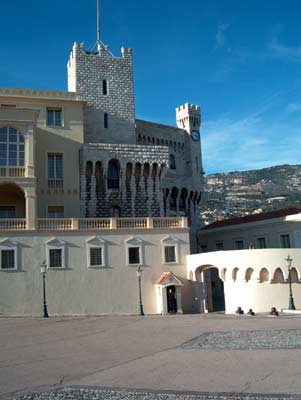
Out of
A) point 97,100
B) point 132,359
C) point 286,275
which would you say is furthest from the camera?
point 97,100

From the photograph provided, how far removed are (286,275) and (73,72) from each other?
1024 inches

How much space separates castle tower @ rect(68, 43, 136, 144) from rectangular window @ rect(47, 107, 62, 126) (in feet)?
10.8

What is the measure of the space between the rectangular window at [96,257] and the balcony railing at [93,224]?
1416mm

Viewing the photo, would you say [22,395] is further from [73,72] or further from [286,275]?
[73,72]

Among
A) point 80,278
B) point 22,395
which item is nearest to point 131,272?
point 80,278

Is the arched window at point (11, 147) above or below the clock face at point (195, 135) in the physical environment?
below

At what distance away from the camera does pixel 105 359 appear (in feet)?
50.3

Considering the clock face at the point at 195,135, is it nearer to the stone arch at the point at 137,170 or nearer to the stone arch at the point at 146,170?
the stone arch at the point at 146,170

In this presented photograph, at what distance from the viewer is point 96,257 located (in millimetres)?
34188

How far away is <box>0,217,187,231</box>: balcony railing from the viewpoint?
33281 mm

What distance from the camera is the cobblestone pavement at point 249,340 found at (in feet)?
56.0

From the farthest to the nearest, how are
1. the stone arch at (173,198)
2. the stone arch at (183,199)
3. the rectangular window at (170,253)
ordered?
the stone arch at (183,199), the stone arch at (173,198), the rectangular window at (170,253)

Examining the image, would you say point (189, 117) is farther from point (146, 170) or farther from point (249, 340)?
point (249, 340)

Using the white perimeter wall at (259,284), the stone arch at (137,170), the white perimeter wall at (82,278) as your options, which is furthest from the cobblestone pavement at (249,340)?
the stone arch at (137,170)
